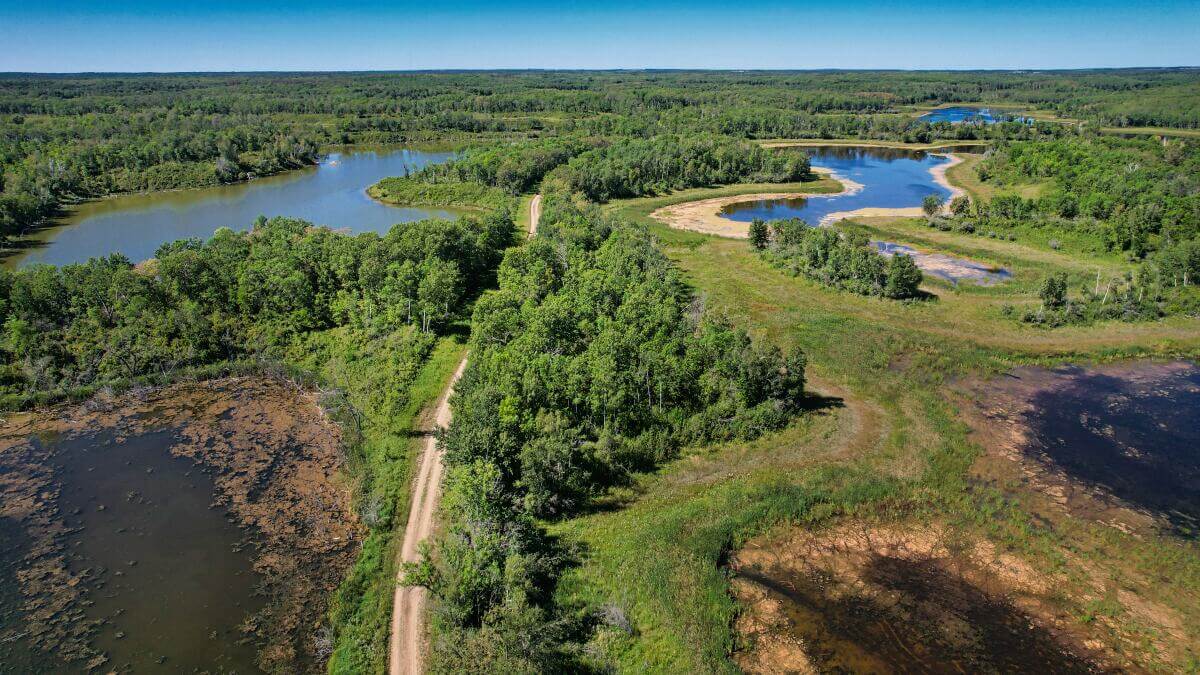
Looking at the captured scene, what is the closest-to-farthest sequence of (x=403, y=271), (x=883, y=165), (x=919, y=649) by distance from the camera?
(x=919, y=649) → (x=403, y=271) → (x=883, y=165)

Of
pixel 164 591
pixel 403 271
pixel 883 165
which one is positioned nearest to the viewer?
pixel 164 591

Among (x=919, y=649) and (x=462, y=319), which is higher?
(x=462, y=319)

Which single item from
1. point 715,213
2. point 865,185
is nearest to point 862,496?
point 715,213

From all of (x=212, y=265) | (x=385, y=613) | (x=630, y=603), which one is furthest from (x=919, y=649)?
(x=212, y=265)

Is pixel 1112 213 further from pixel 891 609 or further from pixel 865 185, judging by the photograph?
pixel 891 609

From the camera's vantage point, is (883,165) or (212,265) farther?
(883,165)

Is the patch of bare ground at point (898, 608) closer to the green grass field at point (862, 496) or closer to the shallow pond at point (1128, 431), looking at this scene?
the green grass field at point (862, 496)

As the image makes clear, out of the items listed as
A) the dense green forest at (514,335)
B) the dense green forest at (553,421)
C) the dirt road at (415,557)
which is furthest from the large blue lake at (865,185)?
the dirt road at (415,557)

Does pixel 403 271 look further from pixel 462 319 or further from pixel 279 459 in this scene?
pixel 279 459
